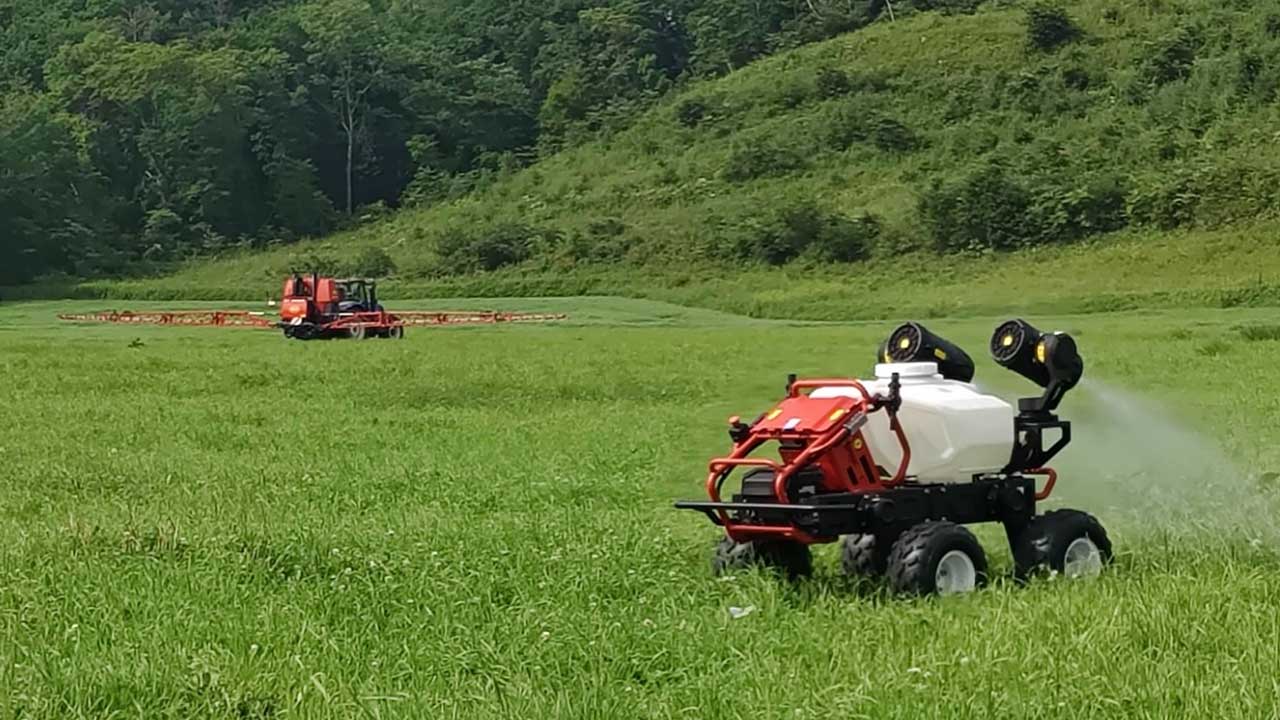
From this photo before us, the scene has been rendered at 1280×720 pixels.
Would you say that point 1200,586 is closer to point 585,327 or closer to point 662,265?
point 585,327

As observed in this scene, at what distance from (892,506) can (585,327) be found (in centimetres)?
3670

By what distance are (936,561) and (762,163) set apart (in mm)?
71325

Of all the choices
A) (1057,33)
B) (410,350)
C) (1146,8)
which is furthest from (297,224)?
(410,350)

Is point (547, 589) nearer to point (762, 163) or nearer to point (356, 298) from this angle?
point (356, 298)

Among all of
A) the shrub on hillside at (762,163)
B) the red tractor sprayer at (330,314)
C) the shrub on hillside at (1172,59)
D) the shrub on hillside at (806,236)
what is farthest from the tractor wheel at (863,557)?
the shrub on hillside at (1172,59)

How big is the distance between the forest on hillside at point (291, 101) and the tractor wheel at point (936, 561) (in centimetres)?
7957

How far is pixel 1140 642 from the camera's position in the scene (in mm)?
6422

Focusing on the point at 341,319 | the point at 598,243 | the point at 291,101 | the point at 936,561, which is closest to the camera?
the point at 936,561

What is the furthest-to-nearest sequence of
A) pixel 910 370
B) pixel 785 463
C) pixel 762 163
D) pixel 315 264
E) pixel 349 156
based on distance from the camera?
pixel 349 156, pixel 762 163, pixel 315 264, pixel 910 370, pixel 785 463

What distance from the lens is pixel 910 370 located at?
28.3 ft

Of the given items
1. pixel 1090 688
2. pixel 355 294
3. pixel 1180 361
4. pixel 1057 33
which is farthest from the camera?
pixel 1057 33

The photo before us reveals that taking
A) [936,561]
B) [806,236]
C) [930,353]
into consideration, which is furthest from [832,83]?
[936,561]

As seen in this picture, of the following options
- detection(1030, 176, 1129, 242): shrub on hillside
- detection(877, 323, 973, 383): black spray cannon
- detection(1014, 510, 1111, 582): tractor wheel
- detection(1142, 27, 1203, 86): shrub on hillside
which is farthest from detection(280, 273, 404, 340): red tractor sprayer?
Answer: detection(1142, 27, 1203, 86): shrub on hillside

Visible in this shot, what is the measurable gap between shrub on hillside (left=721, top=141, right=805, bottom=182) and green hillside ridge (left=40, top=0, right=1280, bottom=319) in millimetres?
138
